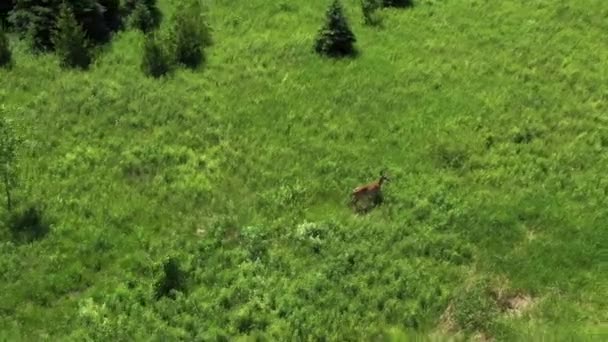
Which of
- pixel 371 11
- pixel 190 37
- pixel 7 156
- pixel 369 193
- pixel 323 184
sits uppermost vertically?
pixel 371 11

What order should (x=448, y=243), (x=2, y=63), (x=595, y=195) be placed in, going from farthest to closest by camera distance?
(x=2, y=63)
(x=595, y=195)
(x=448, y=243)

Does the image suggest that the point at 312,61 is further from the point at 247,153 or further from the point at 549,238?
the point at 549,238

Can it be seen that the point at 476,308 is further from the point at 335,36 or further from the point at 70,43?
the point at 70,43

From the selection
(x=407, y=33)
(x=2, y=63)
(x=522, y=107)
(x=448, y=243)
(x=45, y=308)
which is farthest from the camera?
(x=407, y=33)

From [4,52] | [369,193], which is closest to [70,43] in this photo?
[4,52]

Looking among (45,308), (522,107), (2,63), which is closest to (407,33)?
(522,107)

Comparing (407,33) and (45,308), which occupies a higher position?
(407,33)

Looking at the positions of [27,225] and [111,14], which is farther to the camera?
[111,14]
